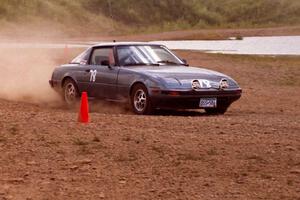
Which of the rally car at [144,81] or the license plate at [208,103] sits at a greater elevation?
the rally car at [144,81]

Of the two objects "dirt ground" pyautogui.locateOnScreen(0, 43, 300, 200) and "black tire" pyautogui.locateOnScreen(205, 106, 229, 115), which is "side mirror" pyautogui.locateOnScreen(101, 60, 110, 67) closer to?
"black tire" pyautogui.locateOnScreen(205, 106, 229, 115)

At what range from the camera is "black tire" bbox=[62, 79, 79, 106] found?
13275 millimetres

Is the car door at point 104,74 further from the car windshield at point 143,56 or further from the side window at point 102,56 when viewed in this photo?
the car windshield at point 143,56

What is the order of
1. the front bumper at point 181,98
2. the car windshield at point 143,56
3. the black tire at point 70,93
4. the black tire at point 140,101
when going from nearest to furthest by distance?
the front bumper at point 181,98, the black tire at point 140,101, the car windshield at point 143,56, the black tire at point 70,93

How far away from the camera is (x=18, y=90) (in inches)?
612

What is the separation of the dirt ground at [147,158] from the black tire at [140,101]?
40.6 inches

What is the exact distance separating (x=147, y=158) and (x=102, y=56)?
5.96m

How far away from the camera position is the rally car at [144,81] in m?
11.3

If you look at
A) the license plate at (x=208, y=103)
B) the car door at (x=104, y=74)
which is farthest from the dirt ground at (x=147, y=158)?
the car door at (x=104, y=74)

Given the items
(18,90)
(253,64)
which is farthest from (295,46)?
(18,90)

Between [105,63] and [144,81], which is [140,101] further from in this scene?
[105,63]

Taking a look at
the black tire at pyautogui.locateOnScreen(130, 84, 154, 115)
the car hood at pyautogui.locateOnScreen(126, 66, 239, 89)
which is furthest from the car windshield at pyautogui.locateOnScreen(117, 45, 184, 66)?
the black tire at pyautogui.locateOnScreen(130, 84, 154, 115)

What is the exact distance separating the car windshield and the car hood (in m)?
0.35

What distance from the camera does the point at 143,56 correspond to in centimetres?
1261
